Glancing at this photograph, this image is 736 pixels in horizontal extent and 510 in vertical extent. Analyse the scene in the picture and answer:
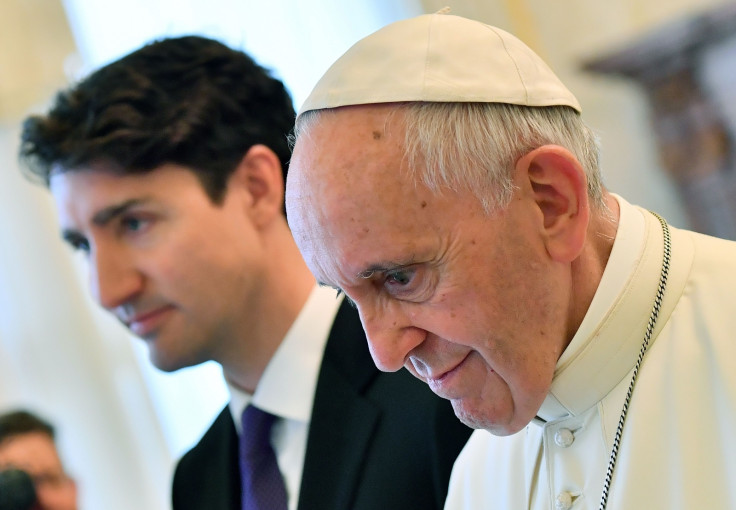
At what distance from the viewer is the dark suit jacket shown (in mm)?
2125

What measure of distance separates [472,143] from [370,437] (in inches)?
40.3

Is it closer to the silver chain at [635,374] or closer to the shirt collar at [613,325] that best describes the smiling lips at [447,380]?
the shirt collar at [613,325]

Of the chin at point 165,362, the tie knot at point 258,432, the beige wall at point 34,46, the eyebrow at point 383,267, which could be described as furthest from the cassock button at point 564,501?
the beige wall at point 34,46

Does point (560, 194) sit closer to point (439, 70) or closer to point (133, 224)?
point (439, 70)

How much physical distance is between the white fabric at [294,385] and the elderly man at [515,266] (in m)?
0.89

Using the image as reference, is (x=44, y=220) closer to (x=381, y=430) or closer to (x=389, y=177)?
(x=381, y=430)

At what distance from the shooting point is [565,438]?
1.61 metres

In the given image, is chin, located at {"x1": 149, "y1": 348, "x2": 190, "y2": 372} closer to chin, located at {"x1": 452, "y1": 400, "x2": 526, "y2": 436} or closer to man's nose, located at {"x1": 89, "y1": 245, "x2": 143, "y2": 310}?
man's nose, located at {"x1": 89, "y1": 245, "x2": 143, "y2": 310}

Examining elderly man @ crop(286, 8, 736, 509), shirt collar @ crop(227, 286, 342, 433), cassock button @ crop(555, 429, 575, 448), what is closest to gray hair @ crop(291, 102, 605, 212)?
elderly man @ crop(286, 8, 736, 509)

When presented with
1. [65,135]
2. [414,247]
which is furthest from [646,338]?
[65,135]

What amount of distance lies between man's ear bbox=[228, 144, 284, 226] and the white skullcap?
95 centimetres

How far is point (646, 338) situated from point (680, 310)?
0.23 feet

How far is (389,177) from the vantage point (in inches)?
56.1

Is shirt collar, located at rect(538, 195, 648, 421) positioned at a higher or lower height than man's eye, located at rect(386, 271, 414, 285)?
lower
